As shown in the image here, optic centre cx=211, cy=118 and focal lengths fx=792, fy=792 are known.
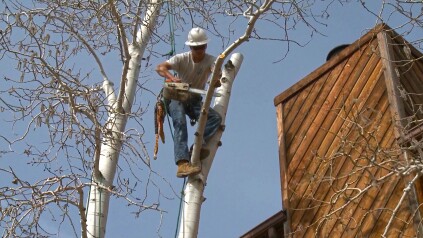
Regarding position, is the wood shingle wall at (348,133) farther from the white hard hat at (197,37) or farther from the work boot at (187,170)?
the work boot at (187,170)

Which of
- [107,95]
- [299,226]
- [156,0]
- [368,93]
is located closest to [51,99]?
[107,95]

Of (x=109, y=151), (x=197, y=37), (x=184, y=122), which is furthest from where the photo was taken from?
(x=197, y=37)

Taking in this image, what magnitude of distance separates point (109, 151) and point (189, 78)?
5.68ft

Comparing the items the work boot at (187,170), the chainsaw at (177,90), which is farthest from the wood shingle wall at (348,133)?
the work boot at (187,170)

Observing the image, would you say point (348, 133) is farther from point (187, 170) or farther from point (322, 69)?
point (322, 69)

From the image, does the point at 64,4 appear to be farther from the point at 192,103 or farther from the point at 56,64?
the point at 192,103

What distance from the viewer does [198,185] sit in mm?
6105

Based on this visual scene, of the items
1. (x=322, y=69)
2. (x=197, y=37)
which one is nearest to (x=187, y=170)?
(x=197, y=37)

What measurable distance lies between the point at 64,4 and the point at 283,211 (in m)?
3.79

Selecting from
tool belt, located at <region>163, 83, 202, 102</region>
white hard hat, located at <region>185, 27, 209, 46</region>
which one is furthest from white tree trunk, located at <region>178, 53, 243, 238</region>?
white hard hat, located at <region>185, 27, 209, 46</region>

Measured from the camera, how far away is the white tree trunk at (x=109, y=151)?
5719 mm

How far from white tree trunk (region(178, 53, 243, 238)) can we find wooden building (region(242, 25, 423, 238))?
1260mm

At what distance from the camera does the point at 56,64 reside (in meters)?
5.81

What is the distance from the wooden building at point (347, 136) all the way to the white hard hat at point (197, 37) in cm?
153
